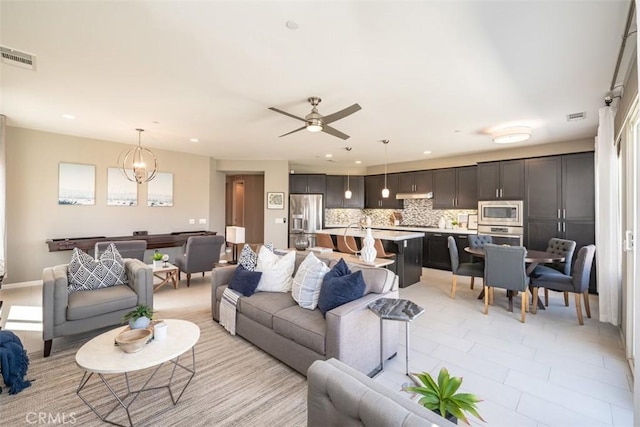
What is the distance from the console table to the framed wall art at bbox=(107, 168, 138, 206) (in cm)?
75

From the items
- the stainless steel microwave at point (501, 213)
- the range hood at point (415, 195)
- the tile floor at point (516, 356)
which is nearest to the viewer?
the tile floor at point (516, 356)

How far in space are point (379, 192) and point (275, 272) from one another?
222 inches

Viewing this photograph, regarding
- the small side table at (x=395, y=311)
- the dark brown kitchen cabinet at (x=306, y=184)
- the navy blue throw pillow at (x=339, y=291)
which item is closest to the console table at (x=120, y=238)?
the dark brown kitchen cabinet at (x=306, y=184)

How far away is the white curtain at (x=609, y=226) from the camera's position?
125 inches

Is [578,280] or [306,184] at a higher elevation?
[306,184]

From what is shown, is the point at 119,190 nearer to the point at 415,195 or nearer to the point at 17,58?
the point at 17,58

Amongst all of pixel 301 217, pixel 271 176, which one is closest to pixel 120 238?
pixel 271 176

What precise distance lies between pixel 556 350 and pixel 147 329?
384 cm

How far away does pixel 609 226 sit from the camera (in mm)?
3199

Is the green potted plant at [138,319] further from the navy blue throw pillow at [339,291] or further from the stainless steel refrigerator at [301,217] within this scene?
the stainless steel refrigerator at [301,217]

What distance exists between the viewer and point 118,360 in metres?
1.77

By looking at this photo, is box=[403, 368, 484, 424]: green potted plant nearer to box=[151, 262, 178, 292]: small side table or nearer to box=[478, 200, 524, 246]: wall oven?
box=[151, 262, 178, 292]: small side table

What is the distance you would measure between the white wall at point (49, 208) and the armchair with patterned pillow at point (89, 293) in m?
2.77

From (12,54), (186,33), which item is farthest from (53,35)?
(186,33)
